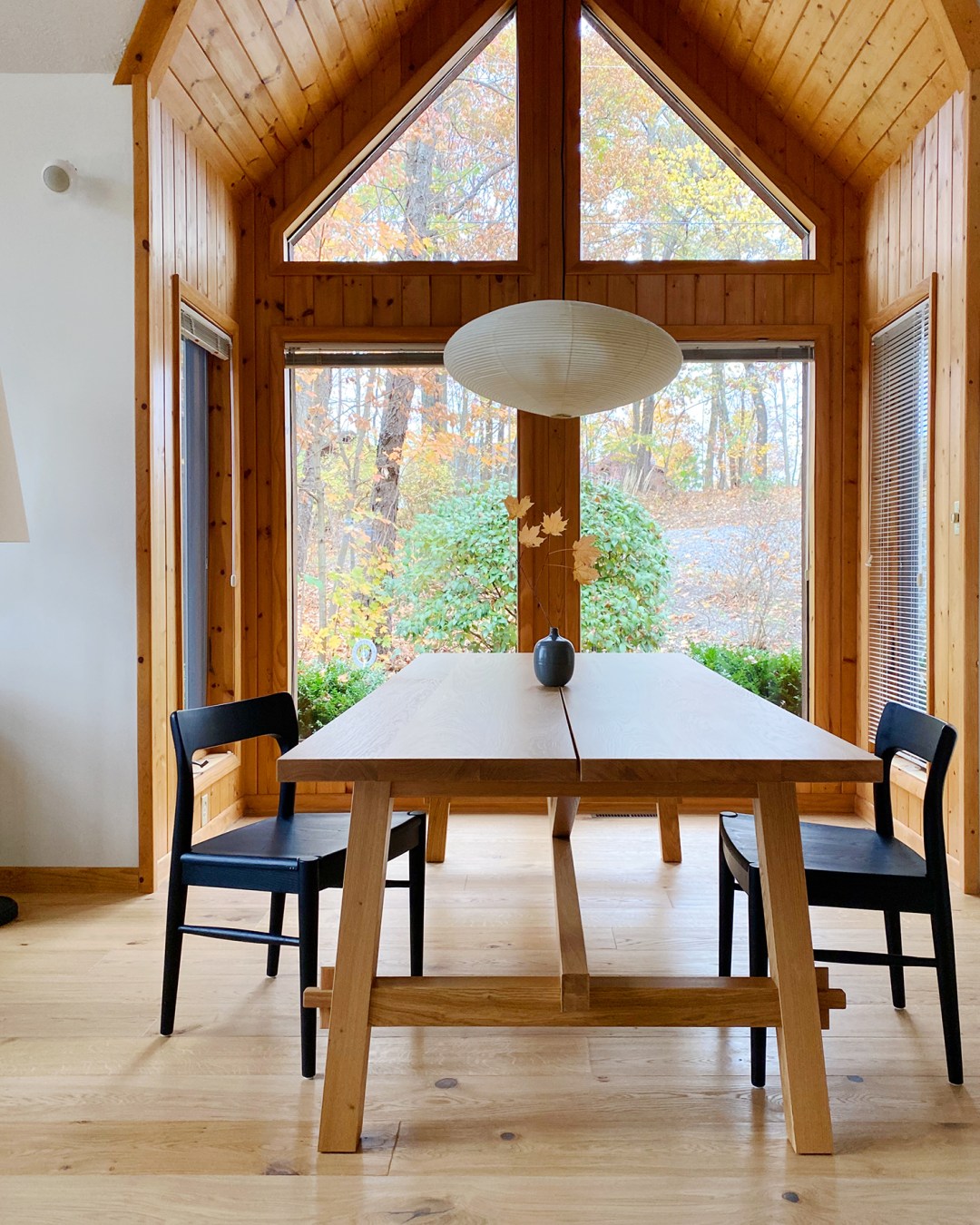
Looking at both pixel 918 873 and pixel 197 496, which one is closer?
pixel 918 873

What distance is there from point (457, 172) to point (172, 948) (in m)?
3.65

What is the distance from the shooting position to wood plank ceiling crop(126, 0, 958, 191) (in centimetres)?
346

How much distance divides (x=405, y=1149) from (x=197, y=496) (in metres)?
2.98

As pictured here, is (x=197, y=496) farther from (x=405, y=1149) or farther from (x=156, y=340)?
(x=405, y=1149)

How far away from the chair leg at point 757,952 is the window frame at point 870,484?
2.04 metres

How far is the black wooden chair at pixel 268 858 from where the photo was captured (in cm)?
204

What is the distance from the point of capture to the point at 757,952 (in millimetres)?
1969

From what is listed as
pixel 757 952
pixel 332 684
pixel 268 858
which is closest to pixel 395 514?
pixel 332 684

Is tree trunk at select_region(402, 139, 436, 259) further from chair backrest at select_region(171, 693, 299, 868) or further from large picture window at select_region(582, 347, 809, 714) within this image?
chair backrest at select_region(171, 693, 299, 868)

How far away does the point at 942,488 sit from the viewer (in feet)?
11.8

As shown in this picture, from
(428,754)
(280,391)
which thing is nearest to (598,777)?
(428,754)

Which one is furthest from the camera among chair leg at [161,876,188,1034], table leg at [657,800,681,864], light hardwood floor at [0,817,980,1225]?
table leg at [657,800,681,864]

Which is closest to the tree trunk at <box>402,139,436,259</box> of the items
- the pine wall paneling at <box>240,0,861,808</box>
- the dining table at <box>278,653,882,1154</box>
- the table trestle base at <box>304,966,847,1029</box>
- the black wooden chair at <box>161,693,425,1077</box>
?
the pine wall paneling at <box>240,0,861,808</box>

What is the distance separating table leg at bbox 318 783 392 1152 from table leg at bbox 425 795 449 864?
1812 mm
